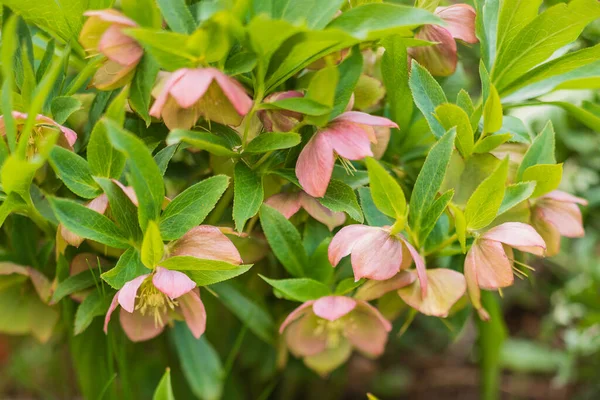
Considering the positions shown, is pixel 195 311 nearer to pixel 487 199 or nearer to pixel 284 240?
pixel 284 240

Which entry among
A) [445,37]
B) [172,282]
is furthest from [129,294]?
[445,37]

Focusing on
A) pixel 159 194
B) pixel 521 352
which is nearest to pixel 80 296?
pixel 159 194

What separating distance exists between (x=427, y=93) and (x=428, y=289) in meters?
0.18

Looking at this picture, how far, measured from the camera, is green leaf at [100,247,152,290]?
1.68 feet

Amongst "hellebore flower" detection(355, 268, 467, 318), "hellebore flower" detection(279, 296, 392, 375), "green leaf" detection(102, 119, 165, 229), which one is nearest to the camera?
"green leaf" detection(102, 119, 165, 229)

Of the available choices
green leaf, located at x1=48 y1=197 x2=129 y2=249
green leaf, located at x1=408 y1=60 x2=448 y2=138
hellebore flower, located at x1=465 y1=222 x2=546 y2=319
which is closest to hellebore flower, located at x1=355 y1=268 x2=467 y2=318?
hellebore flower, located at x1=465 y1=222 x2=546 y2=319

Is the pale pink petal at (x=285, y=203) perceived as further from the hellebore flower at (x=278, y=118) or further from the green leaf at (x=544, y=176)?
the green leaf at (x=544, y=176)

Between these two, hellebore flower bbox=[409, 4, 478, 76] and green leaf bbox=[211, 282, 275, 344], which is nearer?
hellebore flower bbox=[409, 4, 478, 76]

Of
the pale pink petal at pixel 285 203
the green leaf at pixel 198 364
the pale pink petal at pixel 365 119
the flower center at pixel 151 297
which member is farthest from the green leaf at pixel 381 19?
the green leaf at pixel 198 364

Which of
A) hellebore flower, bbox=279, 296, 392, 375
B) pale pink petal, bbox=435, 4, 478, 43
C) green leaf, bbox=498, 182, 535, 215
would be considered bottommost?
hellebore flower, bbox=279, 296, 392, 375

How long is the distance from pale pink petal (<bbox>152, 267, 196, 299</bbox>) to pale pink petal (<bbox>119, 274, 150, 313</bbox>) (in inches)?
0.5

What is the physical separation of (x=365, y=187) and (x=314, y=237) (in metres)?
0.08

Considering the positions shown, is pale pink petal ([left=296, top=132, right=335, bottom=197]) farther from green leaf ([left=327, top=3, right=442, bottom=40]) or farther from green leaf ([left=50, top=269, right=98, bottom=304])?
green leaf ([left=50, top=269, right=98, bottom=304])

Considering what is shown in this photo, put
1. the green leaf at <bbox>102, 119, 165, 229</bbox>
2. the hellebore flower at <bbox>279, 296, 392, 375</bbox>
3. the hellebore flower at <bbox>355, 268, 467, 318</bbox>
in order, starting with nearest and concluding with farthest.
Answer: the green leaf at <bbox>102, 119, 165, 229</bbox>, the hellebore flower at <bbox>355, 268, 467, 318</bbox>, the hellebore flower at <bbox>279, 296, 392, 375</bbox>
